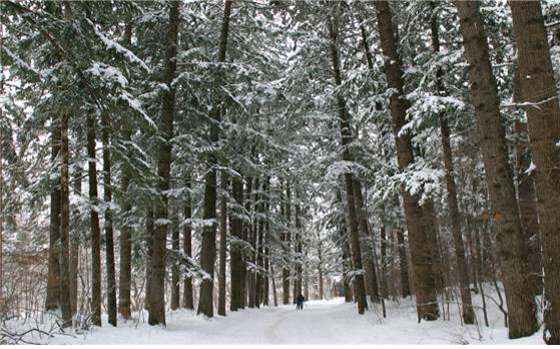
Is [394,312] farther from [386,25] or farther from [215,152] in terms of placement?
[386,25]

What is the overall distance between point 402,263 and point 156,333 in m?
9.54

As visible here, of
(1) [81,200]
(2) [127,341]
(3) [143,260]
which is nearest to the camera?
(2) [127,341]

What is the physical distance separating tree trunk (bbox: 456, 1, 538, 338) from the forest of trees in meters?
0.02

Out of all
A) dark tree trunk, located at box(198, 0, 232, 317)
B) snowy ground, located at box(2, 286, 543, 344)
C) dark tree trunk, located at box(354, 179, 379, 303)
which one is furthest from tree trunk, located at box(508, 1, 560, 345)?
dark tree trunk, located at box(198, 0, 232, 317)

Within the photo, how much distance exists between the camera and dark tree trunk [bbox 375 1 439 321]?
10.9m

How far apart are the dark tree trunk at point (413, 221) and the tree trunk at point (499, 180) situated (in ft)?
13.0

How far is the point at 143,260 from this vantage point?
15383mm

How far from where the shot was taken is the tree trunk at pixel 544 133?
5.61 metres

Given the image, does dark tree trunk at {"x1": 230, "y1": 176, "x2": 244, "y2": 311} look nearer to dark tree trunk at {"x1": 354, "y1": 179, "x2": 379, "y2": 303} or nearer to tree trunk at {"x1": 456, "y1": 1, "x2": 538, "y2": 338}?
dark tree trunk at {"x1": 354, "y1": 179, "x2": 379, "y2": 303}

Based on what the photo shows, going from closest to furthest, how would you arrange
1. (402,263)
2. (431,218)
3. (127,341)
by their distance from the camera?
(127,341)
(431,218)
(402,263)

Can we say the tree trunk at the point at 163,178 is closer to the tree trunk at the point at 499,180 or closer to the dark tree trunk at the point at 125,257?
the dark tree trunk at the point at 125,257

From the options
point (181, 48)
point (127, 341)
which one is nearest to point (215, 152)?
point (181, 48)

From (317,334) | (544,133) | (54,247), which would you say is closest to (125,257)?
(54,247)

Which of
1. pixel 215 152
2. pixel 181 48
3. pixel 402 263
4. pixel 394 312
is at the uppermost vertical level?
pixel 181 48
